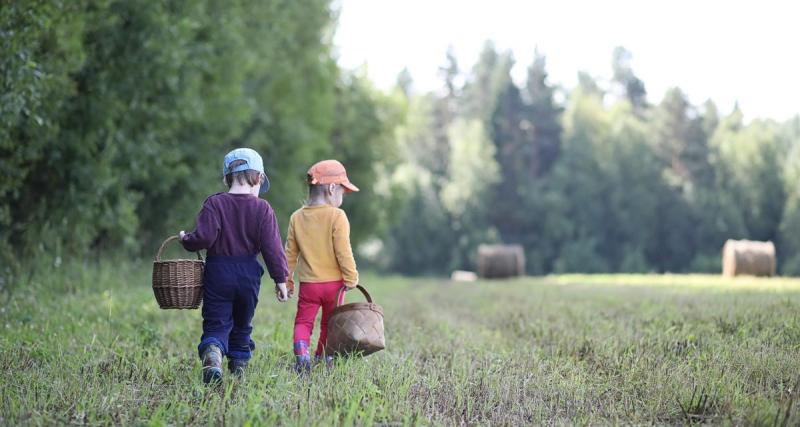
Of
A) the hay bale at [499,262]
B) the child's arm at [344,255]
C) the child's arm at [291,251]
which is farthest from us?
the hay bale at [499,262]

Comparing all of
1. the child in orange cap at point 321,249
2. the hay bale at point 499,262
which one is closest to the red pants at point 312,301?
the child in orange cap at point 321,249

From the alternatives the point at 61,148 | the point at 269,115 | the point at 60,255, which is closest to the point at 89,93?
the point at 61,148

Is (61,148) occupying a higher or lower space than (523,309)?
higher

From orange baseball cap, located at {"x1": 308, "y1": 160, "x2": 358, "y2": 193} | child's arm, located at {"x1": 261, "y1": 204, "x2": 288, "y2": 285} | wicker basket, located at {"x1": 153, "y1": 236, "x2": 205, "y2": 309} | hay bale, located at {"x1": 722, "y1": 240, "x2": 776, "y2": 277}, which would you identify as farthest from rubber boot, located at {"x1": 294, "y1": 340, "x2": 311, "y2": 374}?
hay bale, located at {"x1": 722, "y1": 240, "x2": 776, "y2": 277}

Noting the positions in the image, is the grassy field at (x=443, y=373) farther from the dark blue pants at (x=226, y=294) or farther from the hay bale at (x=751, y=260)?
the hay bale at (x=751, y=260)

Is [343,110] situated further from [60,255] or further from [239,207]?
[239,207]

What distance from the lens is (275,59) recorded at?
28.1 metres

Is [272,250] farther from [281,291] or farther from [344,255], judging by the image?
[344,255]

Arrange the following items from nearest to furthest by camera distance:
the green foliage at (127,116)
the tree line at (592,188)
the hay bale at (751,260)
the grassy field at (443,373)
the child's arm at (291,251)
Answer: the grassy field at (443,373) < the child's arm at (291,251) < the green foliage at (127,116) < the hay bale at (751,260) < the tree line at (592,188)

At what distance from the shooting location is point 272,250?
592 cm

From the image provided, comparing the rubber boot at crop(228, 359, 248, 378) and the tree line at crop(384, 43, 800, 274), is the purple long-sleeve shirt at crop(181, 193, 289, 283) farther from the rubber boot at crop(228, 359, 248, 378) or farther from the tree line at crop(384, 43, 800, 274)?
the tree line at crop(384, 43, 800, 274)

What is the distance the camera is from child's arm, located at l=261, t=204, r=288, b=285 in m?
5.92

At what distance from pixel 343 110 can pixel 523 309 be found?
29635 mm

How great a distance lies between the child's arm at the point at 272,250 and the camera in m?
5.92
